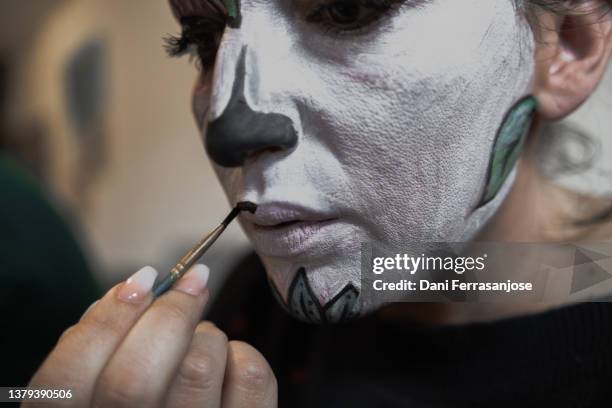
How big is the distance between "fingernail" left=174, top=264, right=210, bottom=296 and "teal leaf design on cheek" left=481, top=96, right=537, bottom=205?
0.24m

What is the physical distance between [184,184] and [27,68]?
40.1 inches

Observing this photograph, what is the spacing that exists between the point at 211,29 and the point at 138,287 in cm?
24

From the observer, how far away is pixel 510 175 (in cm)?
51

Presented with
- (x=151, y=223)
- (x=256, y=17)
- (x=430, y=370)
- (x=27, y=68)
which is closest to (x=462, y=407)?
(x=430, y=370)

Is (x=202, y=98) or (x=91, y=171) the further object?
(x=91, y=171)

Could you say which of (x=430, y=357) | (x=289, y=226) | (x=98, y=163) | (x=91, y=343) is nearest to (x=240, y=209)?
(x=289, y=226)

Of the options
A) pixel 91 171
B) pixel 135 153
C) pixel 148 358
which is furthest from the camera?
pixel 91 171

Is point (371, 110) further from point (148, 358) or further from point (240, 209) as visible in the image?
point (148, 358)

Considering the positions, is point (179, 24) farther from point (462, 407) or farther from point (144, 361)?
point (462, 407)

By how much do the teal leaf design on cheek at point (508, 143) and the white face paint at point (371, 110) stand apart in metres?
0.02

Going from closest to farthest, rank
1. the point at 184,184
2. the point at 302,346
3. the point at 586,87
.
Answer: the point at 586,87 → the point at 302,346 → the point at 184,184

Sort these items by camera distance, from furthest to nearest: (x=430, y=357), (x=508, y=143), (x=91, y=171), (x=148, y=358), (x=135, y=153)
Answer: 1. (x=91, y=171)
2. (x=135, y=153)
3. (x=430, y=357)
4. (x=508, y=143)
5. (x=148, y=358)

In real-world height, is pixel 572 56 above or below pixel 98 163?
above

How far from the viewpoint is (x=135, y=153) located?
1422 mm
